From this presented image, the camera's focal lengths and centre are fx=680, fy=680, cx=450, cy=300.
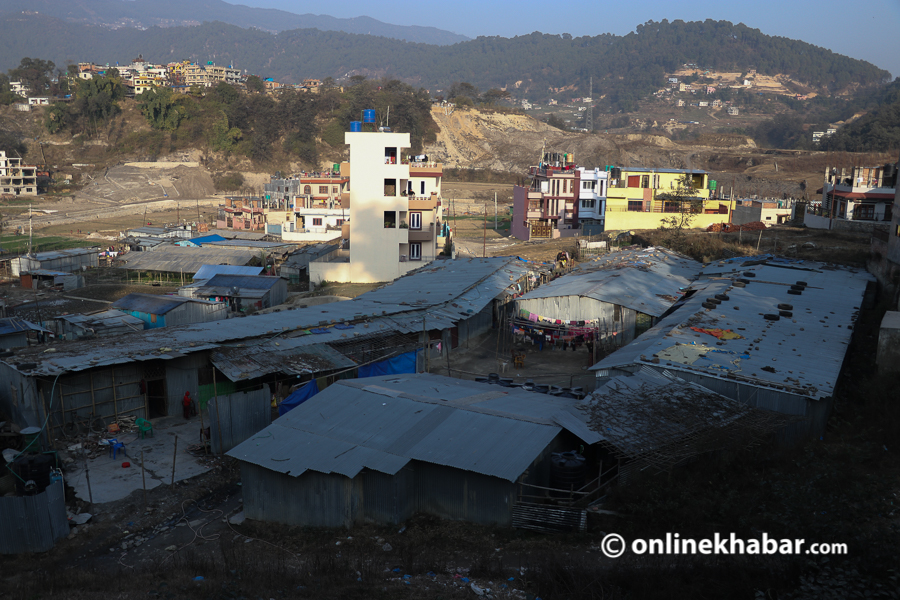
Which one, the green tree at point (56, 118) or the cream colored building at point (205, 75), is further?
the cream colored building at point (205, 75)

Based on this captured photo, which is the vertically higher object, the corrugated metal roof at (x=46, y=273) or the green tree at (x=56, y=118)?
the green tree at (x=56, y=118)

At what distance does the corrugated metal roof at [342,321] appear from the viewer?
14.1m

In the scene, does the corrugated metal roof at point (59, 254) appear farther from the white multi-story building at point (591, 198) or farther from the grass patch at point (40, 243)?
the white multi-story building at point (591, 198)

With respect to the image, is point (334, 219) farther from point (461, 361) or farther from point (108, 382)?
point (108, 382)

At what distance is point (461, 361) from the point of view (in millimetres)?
19688

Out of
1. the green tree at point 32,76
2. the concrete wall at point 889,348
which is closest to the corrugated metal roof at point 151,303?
the concrete wall at point 889,348

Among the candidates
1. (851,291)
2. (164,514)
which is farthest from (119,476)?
(851,291)

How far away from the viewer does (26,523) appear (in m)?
9.66

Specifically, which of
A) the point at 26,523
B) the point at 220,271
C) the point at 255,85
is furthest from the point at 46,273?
the point at 255,85

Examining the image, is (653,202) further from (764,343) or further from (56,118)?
(56,118)

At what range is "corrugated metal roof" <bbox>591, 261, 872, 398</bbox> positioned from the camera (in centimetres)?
1326

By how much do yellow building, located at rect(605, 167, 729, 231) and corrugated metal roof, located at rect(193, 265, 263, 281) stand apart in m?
21.9

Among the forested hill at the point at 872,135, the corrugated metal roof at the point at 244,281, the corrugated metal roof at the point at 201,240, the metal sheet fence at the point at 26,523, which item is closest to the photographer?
the metal sheet fence at the point at 26,523

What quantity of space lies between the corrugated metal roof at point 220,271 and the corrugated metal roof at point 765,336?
19373 millimetres
